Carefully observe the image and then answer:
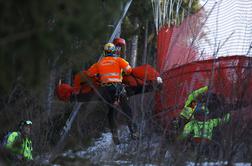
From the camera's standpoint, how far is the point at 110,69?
8.80 m

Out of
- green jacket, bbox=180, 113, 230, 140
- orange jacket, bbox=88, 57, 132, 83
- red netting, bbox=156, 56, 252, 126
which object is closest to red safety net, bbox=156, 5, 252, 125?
→ red netting, bbox=156, 56, 252, 126

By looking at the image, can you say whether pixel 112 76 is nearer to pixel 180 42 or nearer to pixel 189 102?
pixel 189 102

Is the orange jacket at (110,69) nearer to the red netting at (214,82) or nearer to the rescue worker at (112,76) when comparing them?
the rescue worker at (112,76)

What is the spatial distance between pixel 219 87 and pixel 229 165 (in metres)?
1.67

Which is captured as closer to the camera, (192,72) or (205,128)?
(205,128)

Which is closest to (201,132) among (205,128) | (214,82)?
(205,128)

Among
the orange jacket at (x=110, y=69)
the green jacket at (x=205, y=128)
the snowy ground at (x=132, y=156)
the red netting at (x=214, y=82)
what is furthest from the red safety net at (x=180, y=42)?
the snowy ground at (x=132, y=156)

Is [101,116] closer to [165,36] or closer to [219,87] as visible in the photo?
[165,36]

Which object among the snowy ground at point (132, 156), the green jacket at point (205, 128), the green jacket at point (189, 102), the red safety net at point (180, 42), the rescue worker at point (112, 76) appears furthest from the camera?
the rescue worker at point (112, 76)

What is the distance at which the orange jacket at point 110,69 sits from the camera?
8.80 metres

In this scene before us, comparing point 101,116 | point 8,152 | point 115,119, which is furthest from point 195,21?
point 8,152

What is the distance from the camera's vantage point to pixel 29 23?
2.87 meters

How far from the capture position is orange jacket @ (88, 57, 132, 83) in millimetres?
8797

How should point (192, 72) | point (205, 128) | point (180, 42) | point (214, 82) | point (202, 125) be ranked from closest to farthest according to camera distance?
1. point (202, 125)
2. point (205, 128)
3. point (214, 82)
4. point (192, 72)
5. point (180, 42)
